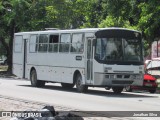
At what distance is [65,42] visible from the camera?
2617 centimetres

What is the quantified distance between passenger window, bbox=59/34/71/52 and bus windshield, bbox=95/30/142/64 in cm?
270

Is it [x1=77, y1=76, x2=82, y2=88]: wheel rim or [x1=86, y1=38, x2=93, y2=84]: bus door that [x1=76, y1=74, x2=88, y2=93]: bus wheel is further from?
[x1=86, y1=38, x2=93, y2=84]: bus door

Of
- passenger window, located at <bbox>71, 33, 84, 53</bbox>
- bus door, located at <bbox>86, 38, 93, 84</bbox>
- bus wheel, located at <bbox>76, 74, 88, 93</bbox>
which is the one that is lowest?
bus wheel, located at <bbox>76, 74, 88, 93</bbox>

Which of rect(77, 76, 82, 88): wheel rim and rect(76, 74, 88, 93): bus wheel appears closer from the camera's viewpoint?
rect(76, 74, 88, 93): bus wheel

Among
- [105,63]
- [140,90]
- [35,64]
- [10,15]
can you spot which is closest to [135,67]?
[105,63]

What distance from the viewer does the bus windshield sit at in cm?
2341

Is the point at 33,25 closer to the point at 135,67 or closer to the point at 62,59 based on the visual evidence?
the point at 62,59

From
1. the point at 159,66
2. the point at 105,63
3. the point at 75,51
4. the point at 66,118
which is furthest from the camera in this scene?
the point at 159,66

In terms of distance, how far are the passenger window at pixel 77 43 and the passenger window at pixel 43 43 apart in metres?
3.09

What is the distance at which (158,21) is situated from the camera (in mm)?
29500

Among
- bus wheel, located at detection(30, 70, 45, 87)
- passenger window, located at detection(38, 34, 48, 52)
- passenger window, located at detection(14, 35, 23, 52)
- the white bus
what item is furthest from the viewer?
passenger window, located at detection(14, 35, 23, 52)

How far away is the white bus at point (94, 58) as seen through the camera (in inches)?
921

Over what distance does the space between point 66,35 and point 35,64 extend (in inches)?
158

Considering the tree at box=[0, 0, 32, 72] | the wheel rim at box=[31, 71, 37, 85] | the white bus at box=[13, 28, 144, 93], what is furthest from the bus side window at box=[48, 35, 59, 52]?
the tree at box=[0, 0, 32, 72]
